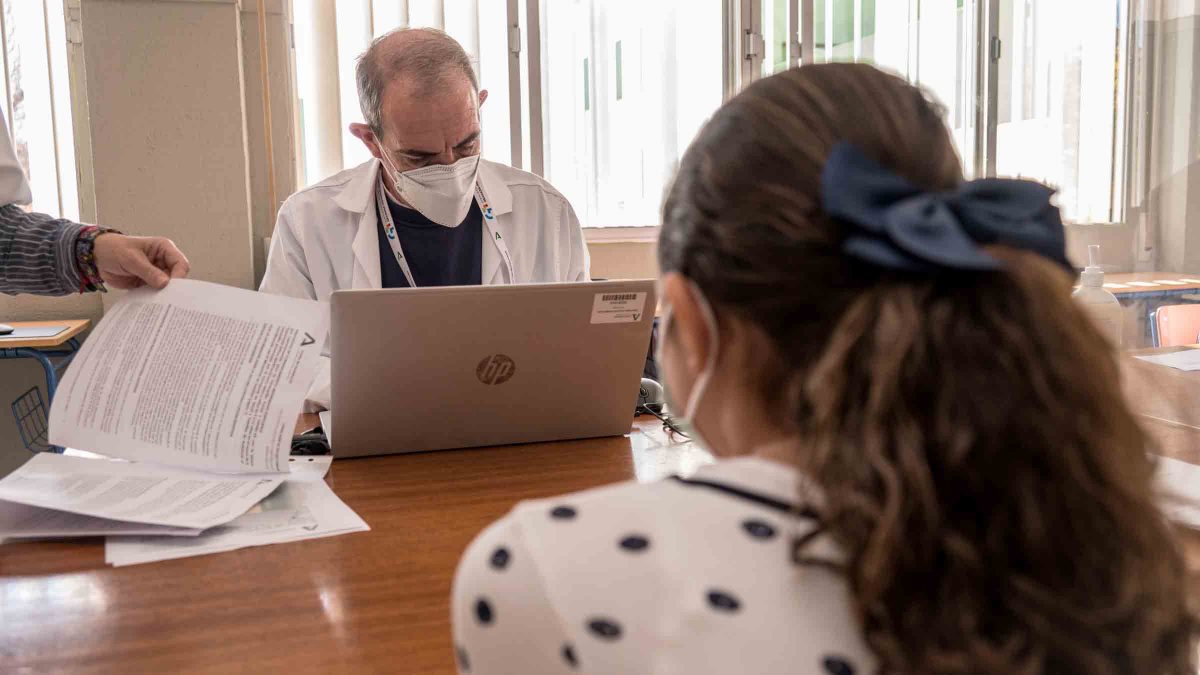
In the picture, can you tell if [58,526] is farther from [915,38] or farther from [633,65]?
[915,38]

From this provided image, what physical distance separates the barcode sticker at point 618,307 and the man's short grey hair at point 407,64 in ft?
3.04

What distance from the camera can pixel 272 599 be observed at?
34.0 inches

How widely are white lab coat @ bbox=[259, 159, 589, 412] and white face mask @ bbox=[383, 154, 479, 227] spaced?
0.10 m

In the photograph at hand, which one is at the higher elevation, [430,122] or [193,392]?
[430,122]

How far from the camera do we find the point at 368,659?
749 millimetres

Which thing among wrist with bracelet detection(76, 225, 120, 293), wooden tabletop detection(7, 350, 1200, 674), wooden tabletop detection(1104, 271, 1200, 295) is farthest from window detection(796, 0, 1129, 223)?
wrist with bracelet detection(76, 225, 120, 293)

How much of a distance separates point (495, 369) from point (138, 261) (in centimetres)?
51

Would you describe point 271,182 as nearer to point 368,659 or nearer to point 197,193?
point 197,193

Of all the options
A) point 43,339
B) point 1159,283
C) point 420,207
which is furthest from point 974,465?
point 43,339

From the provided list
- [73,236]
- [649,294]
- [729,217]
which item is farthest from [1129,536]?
[73,236]

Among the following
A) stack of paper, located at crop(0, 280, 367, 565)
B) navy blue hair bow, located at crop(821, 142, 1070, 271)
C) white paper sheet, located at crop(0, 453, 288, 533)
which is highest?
navy blue hair bow, located at crop(821, 142, 1070, 271)

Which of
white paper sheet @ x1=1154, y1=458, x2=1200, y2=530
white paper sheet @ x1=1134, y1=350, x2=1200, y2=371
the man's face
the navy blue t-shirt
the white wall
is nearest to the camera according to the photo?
white paper sheet @ x1=1154, y1=458, x2=1200, y2=530

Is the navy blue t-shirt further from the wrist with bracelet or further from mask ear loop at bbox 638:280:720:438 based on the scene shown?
mask ear loop at bbox 638:280:720:438

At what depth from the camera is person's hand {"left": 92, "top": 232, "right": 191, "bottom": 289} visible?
130 centimetres
